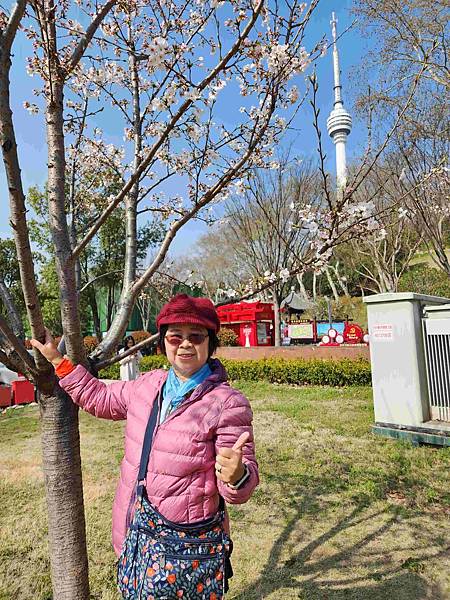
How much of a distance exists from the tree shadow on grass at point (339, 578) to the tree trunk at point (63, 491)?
1024 millimetres

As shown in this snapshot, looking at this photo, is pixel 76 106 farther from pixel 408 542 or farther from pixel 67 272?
pixel 408 542

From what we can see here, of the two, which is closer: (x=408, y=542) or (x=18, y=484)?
(x=408, y=542)

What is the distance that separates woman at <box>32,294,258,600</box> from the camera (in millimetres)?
1479

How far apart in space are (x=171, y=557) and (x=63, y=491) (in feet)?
2.52

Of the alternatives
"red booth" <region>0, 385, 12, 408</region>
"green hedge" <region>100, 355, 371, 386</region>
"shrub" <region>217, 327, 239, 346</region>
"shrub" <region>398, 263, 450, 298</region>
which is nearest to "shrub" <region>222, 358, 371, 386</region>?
"green hedge" <region>100, 355, 371, 386</region>

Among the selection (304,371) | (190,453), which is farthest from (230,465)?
(304,371)

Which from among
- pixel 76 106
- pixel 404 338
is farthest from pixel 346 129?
pixel 76 106

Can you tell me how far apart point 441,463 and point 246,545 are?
2.53m

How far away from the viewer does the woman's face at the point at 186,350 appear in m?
1.74

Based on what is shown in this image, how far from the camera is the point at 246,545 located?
312 cm

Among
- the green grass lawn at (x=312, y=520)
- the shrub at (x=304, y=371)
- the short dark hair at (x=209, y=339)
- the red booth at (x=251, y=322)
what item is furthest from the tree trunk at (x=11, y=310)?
the red booth at (x=251, y=322)

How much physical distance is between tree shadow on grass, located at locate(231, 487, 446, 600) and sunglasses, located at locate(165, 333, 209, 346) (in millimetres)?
1763

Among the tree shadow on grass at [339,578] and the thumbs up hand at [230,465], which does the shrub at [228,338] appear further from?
the thumbs up hand at [230,465]

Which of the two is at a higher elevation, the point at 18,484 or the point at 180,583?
the point at 180,583
